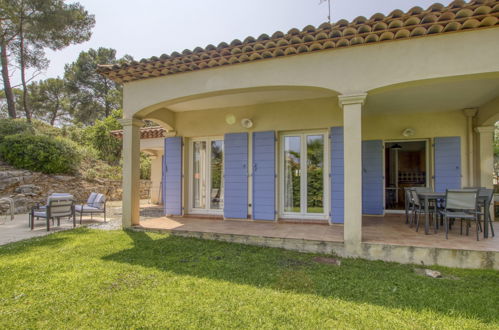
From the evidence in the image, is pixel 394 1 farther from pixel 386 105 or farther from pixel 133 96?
pixel 133 96

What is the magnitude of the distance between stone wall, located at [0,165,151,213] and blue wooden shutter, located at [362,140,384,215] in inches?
470

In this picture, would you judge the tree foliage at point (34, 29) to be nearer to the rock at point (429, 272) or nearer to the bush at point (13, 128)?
the bush at point (13, 128)

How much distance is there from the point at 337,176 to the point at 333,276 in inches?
121

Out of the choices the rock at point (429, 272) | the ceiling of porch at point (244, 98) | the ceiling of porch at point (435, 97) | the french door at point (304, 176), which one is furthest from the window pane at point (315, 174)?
the rock at point (429, 272)

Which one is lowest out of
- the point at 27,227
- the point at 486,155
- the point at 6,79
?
the point at 27,227

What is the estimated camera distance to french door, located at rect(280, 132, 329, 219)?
22.6 ft

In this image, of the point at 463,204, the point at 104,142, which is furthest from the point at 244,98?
the point at 104,142

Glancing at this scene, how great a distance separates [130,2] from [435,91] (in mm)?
9379

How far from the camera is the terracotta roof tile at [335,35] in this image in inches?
155

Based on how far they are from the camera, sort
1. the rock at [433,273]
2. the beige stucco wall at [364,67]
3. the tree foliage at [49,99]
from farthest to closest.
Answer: the tree foliage at [49,99] < the beige stucco wall at [364,67] < the rock at [433,273]

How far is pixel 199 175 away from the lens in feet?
26.8

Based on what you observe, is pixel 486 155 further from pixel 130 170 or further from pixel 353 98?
pixel 130 170

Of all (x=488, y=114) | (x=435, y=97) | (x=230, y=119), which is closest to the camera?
(x=435, y=97)

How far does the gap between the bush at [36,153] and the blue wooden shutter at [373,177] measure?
40.5 feet
